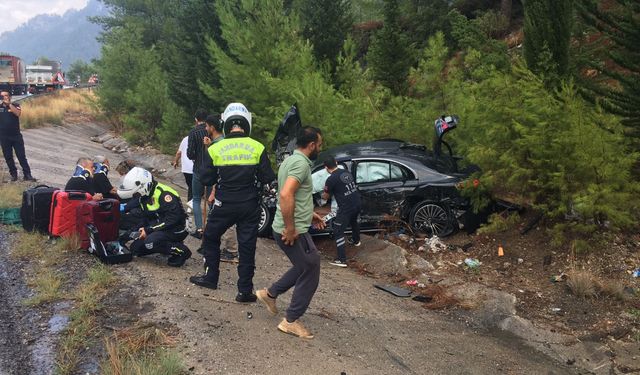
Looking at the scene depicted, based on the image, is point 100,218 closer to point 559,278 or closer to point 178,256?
point 178,256

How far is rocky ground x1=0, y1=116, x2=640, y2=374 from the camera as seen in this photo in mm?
4398

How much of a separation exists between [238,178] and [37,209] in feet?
A: 12.5

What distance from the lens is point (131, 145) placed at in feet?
69.7

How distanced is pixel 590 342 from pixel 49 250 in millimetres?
6427

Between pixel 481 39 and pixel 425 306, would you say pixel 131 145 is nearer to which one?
pixel 481 39

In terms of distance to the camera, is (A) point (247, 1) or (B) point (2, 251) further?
(A) point (247, 1)

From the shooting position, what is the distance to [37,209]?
23.2ft

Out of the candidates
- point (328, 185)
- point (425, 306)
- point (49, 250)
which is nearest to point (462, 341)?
point (425, 306)

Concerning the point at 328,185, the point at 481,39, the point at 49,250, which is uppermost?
the point at 481,39

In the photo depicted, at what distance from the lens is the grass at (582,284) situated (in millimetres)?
6387

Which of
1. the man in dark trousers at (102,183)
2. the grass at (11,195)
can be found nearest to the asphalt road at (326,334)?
the man in dark trousers at (102,183)

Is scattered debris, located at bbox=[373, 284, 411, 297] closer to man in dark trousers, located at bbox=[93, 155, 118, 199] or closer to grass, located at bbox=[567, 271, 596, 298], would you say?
grass, located at bbox=[567, 271, 596, 298]

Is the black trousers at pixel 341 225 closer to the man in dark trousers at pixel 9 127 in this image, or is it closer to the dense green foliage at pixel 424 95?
the dense green foliage at pixel 424 95

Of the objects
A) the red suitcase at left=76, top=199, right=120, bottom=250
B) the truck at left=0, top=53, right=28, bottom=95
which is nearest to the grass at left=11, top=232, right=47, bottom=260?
the red suitcase at left=76, top=199, right=120, bottom=250
